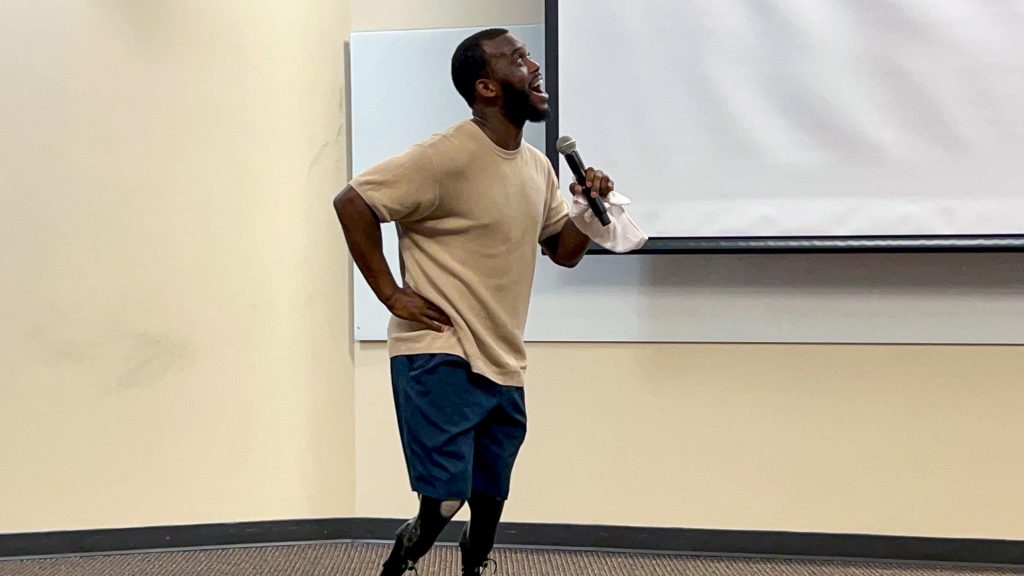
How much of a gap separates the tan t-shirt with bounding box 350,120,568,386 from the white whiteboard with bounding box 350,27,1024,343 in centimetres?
83

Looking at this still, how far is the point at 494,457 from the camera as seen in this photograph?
1741mm

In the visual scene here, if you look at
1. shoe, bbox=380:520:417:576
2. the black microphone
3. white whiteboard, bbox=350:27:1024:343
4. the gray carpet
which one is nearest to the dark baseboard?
the gray carpet

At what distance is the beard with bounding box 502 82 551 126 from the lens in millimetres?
1649

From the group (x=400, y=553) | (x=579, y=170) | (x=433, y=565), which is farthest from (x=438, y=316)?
(x=433, y=565)

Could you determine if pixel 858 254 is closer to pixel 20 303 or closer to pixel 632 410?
pixel 632 410

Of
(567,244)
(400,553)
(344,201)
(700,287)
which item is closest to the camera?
(344,201)

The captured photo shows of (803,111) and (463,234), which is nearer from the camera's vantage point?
(463,234)

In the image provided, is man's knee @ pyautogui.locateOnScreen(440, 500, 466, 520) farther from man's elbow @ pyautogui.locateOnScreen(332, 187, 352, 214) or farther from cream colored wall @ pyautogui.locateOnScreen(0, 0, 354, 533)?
cream colored wall @ pyautogui.locateOnScreen(0, 0, 354, 533)

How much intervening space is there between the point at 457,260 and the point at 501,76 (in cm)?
36

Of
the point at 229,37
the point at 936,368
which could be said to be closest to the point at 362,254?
the point at 229,37

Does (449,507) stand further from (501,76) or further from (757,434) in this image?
(757,434)

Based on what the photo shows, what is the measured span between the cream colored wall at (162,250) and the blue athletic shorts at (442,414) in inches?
40.0

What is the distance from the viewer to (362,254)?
165 centimetres

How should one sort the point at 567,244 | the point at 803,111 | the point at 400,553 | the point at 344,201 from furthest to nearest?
1. the point at 803,111
2. the point at 567,244
3. the point at 400,553
4. the point at 344,201
